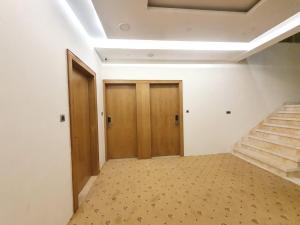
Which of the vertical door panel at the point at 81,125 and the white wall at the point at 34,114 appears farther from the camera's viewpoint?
the vertical door panel at the point at 81,125

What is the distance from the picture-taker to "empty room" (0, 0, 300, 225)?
4.22 feet

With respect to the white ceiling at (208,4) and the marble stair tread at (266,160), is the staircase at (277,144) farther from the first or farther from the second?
the white ceiling at (208,4)

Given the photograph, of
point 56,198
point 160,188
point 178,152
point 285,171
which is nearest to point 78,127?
point 56,198

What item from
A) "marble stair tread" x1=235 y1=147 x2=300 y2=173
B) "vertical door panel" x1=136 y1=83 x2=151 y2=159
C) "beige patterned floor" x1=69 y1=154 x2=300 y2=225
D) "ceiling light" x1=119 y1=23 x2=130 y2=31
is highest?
"ceiling light" x1=119 y1=23 x2=130 y2=31

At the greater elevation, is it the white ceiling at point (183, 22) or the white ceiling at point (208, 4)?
the white ceiling at point (208, 4)

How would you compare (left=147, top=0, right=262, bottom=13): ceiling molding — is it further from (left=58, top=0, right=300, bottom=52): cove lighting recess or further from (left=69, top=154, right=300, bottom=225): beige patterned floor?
(left=69, top=154, right=300, bottom=225): beige patterned floor

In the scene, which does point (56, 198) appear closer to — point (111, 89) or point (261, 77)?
point (111, 89)

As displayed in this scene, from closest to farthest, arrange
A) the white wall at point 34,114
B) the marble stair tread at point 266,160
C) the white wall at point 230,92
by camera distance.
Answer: the white wall at point 34,114, the marble stair tread at point 266,160, the white wall at point 230,92

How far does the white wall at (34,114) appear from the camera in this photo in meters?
1.06

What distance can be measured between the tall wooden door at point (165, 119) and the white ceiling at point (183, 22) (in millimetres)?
1025

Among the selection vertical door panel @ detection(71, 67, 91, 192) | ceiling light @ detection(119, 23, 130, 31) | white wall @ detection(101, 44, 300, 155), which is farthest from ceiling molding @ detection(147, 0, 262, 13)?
white wall @ detection(101, 44, 300, 155)

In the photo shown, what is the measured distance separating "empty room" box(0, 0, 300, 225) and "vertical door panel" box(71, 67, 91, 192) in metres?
0.03

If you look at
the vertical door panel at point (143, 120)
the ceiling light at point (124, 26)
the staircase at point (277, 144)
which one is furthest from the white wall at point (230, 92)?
the ceiling light at point (124, 26)

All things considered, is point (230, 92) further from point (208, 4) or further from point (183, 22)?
point (208, 4)
